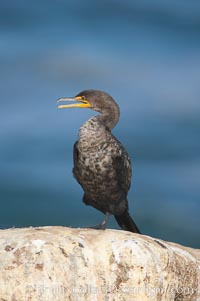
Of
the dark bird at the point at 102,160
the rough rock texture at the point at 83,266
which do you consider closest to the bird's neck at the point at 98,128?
the dark bird at the point at 102,160

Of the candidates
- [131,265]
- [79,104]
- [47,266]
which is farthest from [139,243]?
[79,104]

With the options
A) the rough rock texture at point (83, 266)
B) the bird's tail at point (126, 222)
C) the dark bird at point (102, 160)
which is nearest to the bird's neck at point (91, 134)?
the dark bird at point (102, 160)

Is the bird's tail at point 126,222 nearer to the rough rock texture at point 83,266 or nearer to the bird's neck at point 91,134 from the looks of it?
the bird's neck at point 91,134

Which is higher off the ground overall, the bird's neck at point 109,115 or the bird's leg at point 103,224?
the bird's neck at point 109,115

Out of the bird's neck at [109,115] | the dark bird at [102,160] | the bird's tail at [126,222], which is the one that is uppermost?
the bird's neck at [109,115]

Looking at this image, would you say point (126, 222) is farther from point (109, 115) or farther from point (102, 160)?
point (109, 115)

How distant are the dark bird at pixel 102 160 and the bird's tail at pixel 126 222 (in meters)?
0.19

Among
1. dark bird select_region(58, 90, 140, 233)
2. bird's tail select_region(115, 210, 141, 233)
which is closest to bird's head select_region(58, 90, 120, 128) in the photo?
dark bird select_region(58, 90, 140, 233)

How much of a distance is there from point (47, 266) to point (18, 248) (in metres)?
0.49

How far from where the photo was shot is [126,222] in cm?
1418

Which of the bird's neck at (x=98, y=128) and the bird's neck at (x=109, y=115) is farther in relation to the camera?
the bird's neck at (x=109, y=115)

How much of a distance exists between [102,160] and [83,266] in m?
2.34

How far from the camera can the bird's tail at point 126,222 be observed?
556 inches

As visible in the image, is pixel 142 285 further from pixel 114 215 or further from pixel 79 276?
pixel 114 215
